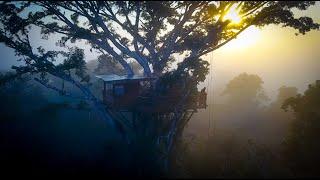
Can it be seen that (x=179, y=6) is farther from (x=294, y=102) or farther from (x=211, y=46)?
(x=294, y=102)

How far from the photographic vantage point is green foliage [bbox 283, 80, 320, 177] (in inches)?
1243

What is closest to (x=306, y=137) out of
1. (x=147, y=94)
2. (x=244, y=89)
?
(x=147, y=94)

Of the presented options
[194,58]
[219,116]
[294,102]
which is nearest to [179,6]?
[194,58]

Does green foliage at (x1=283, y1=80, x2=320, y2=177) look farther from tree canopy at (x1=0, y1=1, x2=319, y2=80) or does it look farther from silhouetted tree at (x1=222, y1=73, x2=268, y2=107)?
silhouetted tree at (x1=222, y1=73, x2=268, y2=107)

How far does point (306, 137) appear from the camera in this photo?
33344 millimetres

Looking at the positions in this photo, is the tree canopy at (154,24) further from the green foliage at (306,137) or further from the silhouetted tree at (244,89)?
the silhouetted tree at (244,89)

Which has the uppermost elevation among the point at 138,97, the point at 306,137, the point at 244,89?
the point at 244,89

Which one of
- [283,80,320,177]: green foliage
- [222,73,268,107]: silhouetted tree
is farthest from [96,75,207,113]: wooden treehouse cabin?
[222,73,268,107]: silhouetted tree

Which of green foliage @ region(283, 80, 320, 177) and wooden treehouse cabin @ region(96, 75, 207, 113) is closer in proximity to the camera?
wooden treehouse cabin @ region(96, 75, 207, 113)

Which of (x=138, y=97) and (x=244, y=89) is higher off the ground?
(x=244, y=89)

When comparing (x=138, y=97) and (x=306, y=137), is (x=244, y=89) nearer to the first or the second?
(x=306, y=137)

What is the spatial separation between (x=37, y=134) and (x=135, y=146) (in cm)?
1571

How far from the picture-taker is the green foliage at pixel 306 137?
1243 inches

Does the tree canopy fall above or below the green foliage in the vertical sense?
above
